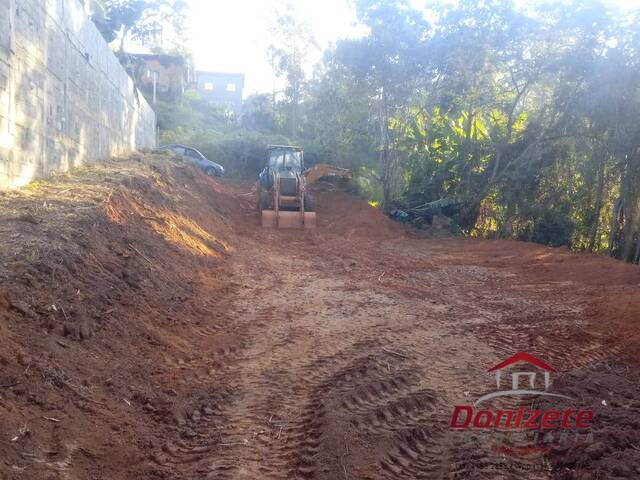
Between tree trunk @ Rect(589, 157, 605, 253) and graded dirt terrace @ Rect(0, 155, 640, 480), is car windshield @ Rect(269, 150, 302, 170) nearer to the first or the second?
graded dirt terrace @ Rect(0, 155, 640, 480)

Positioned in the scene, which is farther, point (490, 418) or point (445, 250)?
point (445, 250)

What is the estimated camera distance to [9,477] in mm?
3354

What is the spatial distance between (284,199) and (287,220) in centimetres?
103

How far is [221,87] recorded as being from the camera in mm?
67812

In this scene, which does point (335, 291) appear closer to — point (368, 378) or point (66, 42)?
point (368, 378)

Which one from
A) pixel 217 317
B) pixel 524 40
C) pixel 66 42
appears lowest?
pixel 217 317

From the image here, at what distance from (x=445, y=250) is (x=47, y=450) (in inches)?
607

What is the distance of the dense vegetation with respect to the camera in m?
16.6

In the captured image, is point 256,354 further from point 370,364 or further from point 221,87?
point 221,87

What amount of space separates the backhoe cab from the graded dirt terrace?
6370 mm

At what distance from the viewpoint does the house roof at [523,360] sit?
6.58 meters

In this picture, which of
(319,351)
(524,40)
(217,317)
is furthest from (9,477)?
(524,40)

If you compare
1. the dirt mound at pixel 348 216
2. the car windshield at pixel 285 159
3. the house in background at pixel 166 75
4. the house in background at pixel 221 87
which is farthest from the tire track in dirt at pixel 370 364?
the house in background at pixel 221 87

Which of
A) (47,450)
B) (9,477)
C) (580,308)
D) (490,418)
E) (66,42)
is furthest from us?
(66,42)
